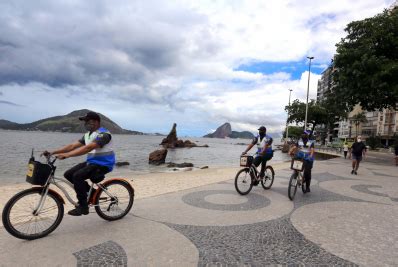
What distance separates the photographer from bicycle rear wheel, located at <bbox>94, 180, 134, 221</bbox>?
17.7 ft

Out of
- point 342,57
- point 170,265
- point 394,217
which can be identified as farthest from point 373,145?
point 170,265

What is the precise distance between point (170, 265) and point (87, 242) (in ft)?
4.79

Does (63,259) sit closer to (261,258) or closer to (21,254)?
(21,254)

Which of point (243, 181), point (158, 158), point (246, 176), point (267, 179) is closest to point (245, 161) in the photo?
point (246, 176)

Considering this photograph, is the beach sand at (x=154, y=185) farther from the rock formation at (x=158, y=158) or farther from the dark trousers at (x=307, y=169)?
the rock formation at (x=158, y=158)

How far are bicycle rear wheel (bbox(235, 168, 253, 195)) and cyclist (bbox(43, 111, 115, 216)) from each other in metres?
4.20

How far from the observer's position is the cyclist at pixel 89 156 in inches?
194

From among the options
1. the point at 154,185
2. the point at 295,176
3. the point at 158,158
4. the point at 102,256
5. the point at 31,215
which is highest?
the point at 295,176

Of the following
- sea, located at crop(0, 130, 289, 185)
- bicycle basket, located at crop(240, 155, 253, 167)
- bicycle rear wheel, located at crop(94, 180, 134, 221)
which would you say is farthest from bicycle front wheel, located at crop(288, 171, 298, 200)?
sea, located at crop(0, 130, 289, 185)

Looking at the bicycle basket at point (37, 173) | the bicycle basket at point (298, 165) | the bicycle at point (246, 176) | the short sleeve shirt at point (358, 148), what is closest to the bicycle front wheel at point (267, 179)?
the bicycle at point (246, 176)

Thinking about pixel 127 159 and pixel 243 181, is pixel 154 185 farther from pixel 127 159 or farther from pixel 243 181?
pixel 127 159

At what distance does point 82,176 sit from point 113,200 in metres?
0.88

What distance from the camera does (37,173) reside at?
454 centimetres

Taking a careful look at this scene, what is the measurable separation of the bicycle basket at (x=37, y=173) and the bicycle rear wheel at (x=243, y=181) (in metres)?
5.17
